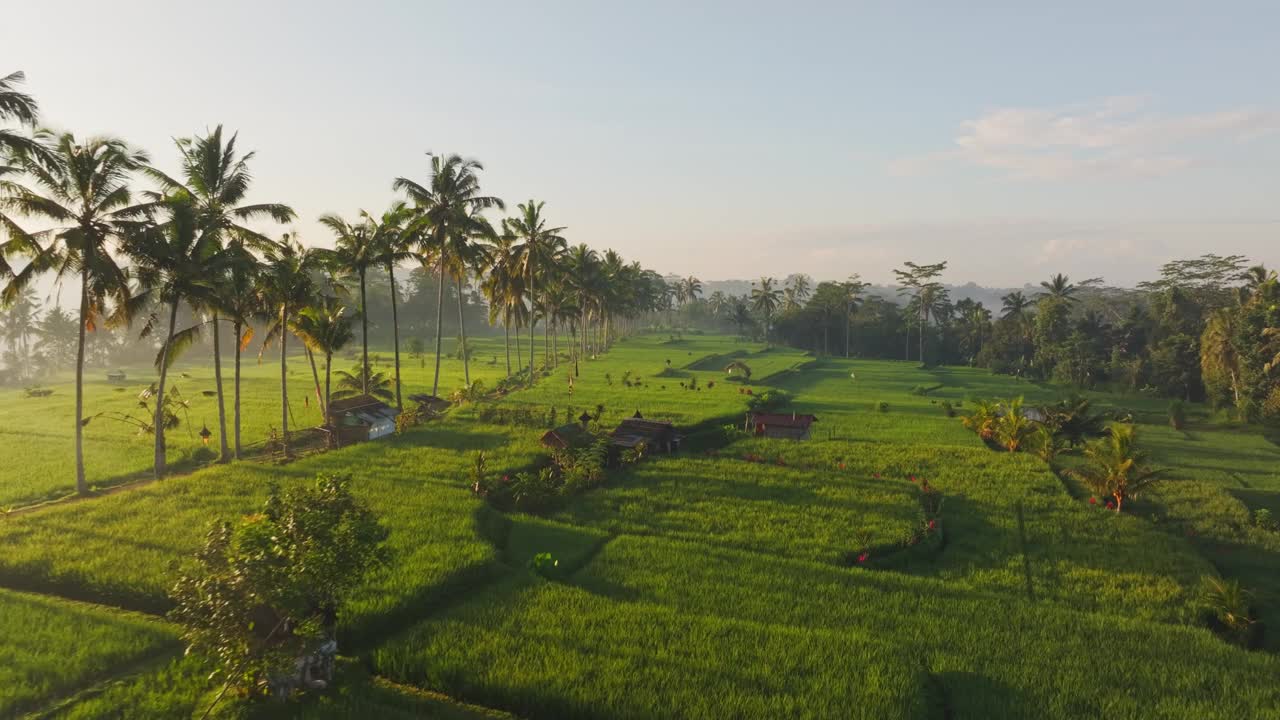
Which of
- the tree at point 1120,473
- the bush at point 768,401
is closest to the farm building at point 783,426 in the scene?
the bush at point 768,401

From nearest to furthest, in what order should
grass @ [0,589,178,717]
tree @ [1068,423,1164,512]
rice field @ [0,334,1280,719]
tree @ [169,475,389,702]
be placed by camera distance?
1. tree @ [169,475,389,702]
2. grass @ [0,589,178,717]
3. rice field @ [0,334,1280,719]
4. tree @ [1068,423,1164,512]

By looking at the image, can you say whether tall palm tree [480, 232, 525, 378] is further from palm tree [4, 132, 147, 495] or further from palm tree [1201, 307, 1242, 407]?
palm tree [1201, 307, 1242, 407]

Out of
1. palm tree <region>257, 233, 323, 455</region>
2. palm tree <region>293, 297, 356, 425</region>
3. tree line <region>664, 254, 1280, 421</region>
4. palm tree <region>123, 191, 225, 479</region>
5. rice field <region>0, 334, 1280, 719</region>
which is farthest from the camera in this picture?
tree line <region>664, 254, 1280, 421</region>

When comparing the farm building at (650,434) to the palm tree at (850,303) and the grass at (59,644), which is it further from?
the palm tree at (850,303)

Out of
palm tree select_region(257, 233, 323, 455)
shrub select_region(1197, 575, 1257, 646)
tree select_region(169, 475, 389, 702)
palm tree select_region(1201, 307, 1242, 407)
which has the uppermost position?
palm tree select_region(257, 233, 323, 455)

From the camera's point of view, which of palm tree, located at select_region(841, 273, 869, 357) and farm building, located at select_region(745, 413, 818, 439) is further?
palm tree, located at select_region(841, 273, 869, 357)

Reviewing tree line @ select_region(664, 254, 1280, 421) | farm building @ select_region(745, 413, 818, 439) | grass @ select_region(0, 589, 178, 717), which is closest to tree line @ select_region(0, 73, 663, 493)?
grass @ select_region(0, 589, 178, 717)
